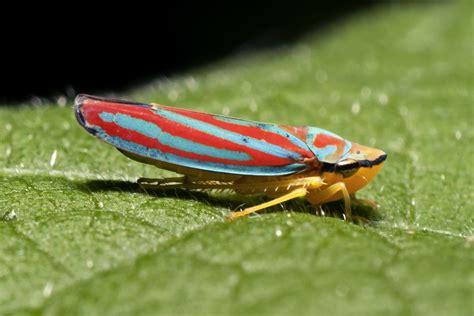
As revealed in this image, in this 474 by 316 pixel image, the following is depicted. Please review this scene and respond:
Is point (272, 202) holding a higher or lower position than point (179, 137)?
lower

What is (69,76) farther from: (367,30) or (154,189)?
(154,189)

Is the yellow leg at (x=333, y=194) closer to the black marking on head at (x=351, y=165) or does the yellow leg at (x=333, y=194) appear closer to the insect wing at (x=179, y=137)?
the black marking on head at (x=351, y=165)

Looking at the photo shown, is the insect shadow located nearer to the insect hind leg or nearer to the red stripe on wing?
the insect hind leg

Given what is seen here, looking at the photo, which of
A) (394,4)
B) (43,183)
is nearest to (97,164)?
(43,183)

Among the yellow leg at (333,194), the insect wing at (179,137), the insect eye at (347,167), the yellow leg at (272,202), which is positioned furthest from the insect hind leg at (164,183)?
the insect eye at (347,167)

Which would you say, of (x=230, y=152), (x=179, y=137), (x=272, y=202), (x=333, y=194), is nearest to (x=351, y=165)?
(x=333, y=194)

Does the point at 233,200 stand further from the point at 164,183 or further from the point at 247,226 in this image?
A: the point at 247,226
